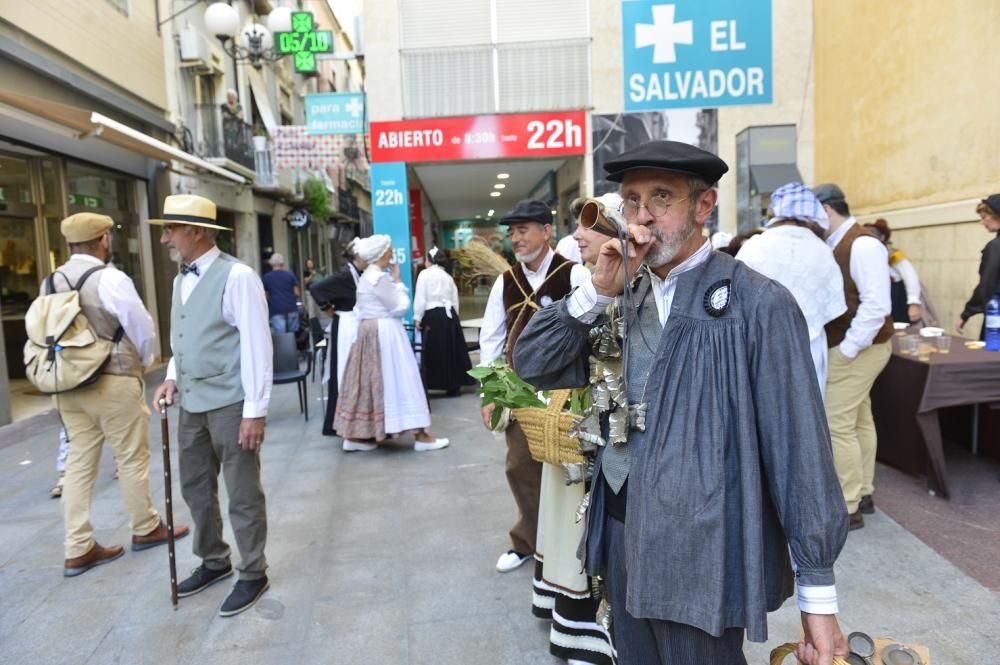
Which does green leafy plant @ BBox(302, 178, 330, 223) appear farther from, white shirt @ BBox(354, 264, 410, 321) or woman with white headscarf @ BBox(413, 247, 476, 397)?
white shirt @ BBox(354, 264, 410, 321)

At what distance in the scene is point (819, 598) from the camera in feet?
4.58

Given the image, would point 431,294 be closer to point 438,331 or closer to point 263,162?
point 438,331

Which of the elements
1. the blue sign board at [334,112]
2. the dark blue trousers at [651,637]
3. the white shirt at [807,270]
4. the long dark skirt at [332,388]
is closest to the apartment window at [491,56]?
the blue sign board at [334,112]

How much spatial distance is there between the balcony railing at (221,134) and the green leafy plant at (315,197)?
6.11 meters

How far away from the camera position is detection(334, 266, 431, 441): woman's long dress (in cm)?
575

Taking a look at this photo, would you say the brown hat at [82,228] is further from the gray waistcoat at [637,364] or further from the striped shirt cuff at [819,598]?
the striped shirt cuff at [819,598]

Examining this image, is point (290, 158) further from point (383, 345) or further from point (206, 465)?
point (206, 465)

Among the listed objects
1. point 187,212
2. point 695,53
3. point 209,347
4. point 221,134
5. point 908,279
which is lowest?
point 209,347

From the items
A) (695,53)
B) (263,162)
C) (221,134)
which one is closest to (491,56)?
(695,53)

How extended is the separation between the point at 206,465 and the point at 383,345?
2.61 meters

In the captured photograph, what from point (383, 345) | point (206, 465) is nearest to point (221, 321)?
point (206, 465)

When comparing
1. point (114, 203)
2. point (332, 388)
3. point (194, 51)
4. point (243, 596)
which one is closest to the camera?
point (243, 596)

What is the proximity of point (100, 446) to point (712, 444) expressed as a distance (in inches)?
142

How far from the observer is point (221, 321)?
10.1 ft
